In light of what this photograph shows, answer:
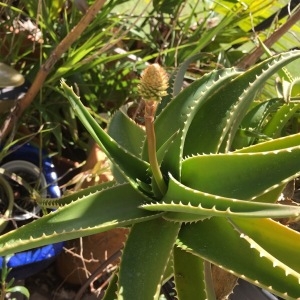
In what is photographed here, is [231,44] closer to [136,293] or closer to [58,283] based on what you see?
[58,283]

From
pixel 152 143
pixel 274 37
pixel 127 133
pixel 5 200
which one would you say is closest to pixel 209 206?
pixel 152 143

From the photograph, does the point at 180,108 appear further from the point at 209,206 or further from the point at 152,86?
the point at 152,86

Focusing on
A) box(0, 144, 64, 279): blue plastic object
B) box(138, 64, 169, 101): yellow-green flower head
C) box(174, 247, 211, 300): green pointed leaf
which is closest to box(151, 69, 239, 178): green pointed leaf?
box(174, 247, 211, 300): green pointed leaf

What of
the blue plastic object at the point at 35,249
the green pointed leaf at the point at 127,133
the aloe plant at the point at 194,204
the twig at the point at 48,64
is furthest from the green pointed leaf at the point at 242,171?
the blue plastic object at the point at 35,249

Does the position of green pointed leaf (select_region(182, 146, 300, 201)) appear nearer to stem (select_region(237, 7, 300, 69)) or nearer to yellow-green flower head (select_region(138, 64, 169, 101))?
yellow-green flower head (select_region(138, 64, 169, 101))

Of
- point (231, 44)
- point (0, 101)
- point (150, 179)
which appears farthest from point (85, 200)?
point (231, 44)

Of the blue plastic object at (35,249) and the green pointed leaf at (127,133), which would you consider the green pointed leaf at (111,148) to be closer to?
the green pointed leaf at (127,133)
